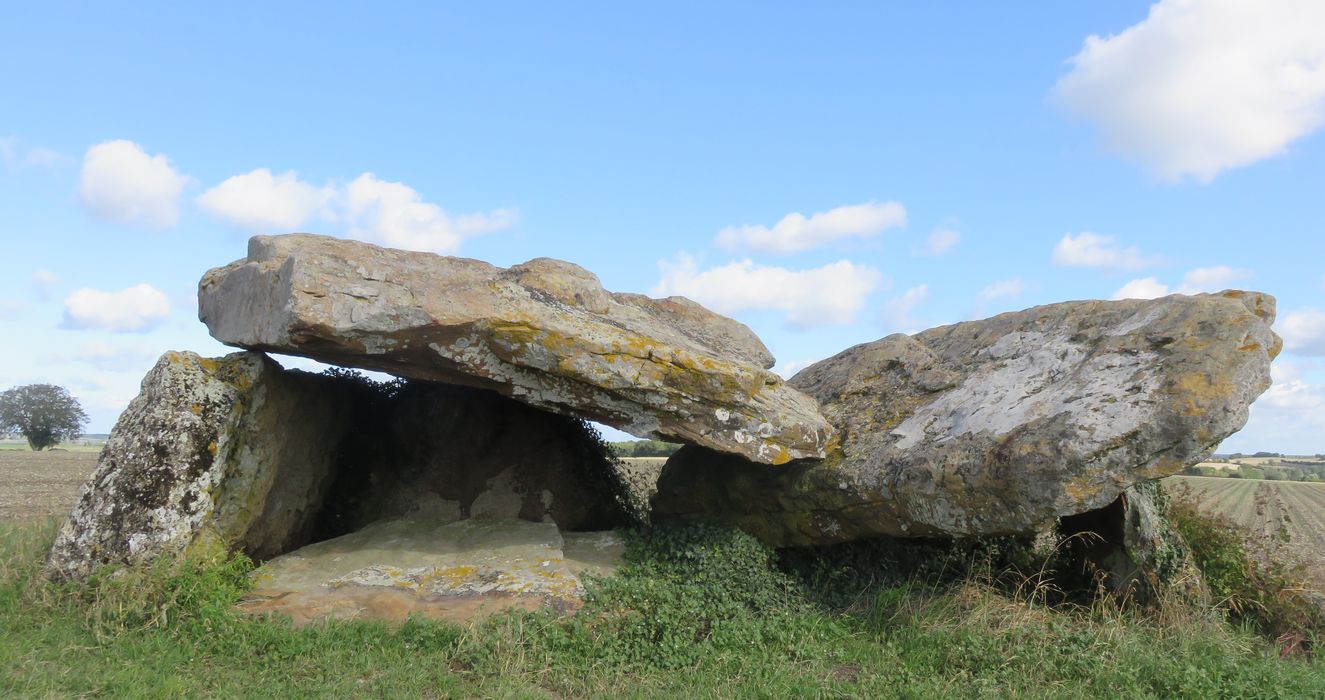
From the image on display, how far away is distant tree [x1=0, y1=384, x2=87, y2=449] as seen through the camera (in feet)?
143

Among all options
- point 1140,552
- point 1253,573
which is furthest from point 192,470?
point 1253,573

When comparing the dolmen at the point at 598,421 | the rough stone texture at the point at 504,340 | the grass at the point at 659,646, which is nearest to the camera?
the grass at the point at 659,646

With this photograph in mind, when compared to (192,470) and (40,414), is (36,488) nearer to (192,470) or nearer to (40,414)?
(192,470)

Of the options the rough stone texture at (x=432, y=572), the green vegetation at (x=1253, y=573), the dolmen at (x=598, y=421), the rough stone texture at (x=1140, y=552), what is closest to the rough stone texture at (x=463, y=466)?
the dolmen at (x=598, y=421)

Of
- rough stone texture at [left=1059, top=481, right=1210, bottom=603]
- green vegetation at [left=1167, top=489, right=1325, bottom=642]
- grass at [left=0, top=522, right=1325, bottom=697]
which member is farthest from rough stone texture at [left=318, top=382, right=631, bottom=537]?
green vegetation at [left=1167, top=489, right=1325, bottom=642]

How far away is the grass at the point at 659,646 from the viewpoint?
19.8ft

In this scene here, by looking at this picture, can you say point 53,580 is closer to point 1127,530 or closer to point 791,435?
point 791,435

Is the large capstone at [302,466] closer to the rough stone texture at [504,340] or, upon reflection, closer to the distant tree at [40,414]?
the rough stone texture at [504,340]

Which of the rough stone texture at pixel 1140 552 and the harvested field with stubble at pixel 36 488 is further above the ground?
the rough stone texture at pixel 1140 552

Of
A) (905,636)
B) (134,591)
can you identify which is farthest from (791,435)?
(134,591)

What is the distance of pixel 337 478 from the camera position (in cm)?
970

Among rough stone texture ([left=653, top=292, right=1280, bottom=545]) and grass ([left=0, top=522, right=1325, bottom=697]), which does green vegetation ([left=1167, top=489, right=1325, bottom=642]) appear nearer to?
grass ([left=0, top=522, right=1325, bottom=697])

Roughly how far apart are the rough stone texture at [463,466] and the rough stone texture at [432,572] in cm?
81

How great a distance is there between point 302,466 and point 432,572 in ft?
7.65
